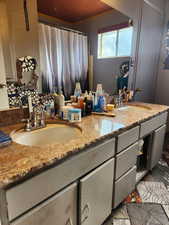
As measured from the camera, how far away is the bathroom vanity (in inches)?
22.0

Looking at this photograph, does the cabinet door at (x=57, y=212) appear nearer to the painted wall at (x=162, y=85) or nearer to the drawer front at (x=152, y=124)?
the drawer front at (x=152, y=124)

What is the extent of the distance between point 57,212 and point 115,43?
1.61 meters

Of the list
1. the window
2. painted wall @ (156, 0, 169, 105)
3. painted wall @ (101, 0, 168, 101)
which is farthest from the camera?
painted wall @ (156, 0, 169, 105)

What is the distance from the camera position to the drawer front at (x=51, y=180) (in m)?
0.55

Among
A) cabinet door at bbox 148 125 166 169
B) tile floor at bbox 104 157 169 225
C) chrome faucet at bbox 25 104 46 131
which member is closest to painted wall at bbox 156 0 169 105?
cabinet door at bbox 148 125 166 169

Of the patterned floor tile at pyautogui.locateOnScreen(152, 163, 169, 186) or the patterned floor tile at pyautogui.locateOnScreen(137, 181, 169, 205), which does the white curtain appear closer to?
the patterned floor tile at pyautogui.locateOnScreen(137, 181, 169, 205)

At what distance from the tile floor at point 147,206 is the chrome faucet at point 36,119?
967mm

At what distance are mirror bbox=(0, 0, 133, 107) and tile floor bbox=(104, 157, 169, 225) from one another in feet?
3.72

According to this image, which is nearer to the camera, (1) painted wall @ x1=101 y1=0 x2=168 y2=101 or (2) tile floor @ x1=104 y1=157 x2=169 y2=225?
(2) tile floor @ x1=104 y1=157 x2=169 y2=225

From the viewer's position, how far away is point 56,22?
116cm

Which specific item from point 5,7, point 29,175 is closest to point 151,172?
point 29,175

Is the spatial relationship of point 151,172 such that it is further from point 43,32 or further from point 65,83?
point 43,32

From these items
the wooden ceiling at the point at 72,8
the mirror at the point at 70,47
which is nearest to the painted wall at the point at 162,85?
the mirror at the point at 70,47

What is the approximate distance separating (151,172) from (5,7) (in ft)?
6.94
